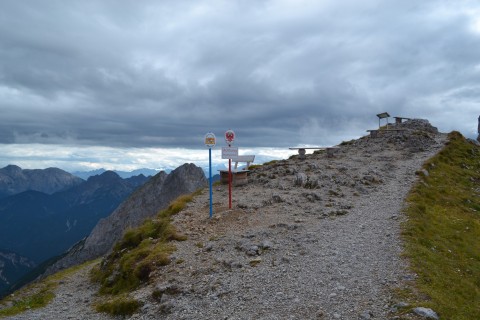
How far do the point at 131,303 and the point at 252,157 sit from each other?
1897 cm

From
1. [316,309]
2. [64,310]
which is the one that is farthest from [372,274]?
[64,310]

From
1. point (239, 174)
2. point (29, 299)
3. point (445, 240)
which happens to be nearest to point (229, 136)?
point (239, 174)

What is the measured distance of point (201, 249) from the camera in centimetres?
1827

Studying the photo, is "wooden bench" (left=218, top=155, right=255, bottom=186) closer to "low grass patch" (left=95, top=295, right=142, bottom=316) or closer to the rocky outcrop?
"low grass patch" (left=95, top=295, right=142, bottom=316)

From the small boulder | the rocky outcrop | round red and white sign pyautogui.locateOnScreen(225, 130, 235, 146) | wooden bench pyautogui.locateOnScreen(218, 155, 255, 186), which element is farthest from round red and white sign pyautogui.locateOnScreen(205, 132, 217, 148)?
the rocky outcrop

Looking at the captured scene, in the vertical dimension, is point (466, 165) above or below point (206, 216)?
above

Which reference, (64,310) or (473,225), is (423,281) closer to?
(473,225)

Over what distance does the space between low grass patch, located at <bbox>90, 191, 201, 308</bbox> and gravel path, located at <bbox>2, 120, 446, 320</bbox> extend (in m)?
0.67

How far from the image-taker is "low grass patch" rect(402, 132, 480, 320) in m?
11.8

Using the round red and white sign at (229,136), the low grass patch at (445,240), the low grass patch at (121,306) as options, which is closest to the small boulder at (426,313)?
the low grass patch at (445,240)

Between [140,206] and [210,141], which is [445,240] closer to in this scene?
[210,141]

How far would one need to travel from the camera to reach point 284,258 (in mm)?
15719

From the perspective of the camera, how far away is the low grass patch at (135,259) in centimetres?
1730

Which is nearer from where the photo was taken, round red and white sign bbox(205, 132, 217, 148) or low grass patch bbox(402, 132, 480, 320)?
low grass patch bbox(402, 132, 480, 320)
